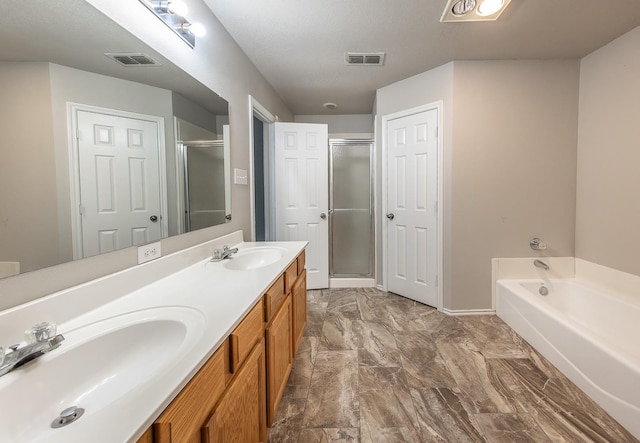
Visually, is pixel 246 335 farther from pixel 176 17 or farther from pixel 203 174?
pixel 176 17

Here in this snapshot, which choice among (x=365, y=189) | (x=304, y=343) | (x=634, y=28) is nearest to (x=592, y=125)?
(x=634, y=28)

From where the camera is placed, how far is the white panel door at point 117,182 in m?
0.97

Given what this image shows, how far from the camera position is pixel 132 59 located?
1.15 m

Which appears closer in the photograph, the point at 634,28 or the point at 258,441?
the point at 258,441

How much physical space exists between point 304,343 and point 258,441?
1103 millimetres

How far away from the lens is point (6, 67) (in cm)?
75

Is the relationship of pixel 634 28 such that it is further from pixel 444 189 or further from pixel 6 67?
pixel 6 67

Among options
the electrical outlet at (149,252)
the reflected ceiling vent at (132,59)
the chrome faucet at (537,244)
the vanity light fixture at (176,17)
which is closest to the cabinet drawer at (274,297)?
the electrical outlet at (149,252)

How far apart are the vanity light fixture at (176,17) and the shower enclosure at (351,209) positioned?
2.16 m

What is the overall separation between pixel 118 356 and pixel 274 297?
0.66m

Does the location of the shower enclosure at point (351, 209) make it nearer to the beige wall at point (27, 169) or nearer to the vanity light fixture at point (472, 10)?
the vanity light fixture at point (472, 10)

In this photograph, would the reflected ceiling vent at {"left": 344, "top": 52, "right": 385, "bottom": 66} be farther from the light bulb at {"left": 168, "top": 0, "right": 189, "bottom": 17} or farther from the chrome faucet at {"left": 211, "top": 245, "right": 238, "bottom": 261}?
the chrome faucet at {"left": 211, "top": 245, "right": 238, "bottom": 261}

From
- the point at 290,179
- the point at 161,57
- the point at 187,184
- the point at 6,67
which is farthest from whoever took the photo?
the point at 290,179

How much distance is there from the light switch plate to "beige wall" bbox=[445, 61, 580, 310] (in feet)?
6.33
